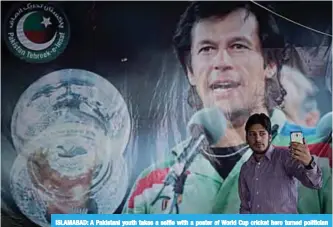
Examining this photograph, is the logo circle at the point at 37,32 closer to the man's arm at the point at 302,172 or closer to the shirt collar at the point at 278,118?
the shirt collar at the point at 278,118

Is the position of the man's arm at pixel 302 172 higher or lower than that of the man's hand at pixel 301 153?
lower

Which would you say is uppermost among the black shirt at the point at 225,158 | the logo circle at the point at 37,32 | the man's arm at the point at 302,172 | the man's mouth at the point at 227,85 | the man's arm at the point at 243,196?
the logo circle at the point at 37,32

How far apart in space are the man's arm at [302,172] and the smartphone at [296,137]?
0.22 feet

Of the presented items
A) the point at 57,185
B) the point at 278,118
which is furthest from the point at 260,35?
the point at 57,185

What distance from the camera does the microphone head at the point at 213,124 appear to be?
1997mm

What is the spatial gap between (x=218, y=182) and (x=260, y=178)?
160 mm

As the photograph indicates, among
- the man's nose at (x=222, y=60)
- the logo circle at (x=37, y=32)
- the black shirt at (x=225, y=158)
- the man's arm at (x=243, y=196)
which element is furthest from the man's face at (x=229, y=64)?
the logo circle at (x=37, y=32)

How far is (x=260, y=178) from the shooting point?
6.46ft

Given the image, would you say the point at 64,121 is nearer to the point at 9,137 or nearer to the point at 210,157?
the point at 9,137

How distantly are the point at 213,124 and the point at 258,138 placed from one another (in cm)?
18

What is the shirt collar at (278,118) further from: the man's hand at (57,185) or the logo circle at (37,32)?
the logo circle at (37,32)

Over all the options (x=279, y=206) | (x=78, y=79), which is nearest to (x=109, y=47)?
(x=78, y=79)

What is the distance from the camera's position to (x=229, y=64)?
78.6 inches

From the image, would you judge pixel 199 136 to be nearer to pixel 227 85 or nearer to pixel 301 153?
pixel 227 85
